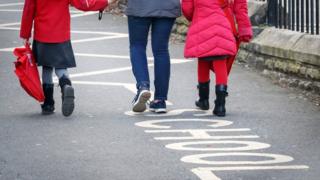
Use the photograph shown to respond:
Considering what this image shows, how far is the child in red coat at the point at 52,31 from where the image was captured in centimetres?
1034

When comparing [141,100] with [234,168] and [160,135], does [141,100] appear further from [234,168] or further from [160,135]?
[234,168]

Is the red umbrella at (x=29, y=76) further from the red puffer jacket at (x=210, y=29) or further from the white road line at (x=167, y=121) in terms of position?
the red puffer jacket at (x=210, y=29)

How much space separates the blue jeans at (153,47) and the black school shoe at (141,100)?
0.33ft

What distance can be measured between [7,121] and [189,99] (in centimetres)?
216

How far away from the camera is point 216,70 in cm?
1041

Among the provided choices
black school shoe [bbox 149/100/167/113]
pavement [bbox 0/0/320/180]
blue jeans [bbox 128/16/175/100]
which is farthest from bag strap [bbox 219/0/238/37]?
black school shoe [bbox 149/100/167/113]

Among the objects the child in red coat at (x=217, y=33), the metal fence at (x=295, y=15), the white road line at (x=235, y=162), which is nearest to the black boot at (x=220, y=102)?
the child in red coat at (x=217, y=33)

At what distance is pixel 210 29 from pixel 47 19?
58.0 inches

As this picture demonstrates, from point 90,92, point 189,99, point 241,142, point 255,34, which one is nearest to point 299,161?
point 241,142

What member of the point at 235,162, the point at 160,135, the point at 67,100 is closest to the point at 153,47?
the point at 67,100

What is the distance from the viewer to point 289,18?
12.9m

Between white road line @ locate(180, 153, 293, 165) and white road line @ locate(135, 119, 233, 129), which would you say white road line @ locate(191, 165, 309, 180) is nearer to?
white road line @ locate(180, 153, 293, 165)

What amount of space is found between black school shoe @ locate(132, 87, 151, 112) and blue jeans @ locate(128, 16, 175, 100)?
10 cm

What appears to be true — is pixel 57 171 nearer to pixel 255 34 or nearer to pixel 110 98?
pixel 110 98
